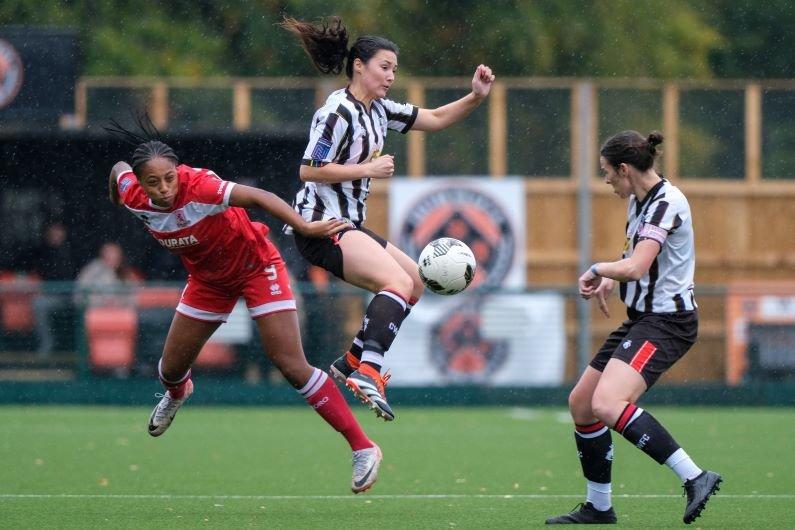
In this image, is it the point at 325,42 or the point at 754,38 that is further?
the point at 754,38

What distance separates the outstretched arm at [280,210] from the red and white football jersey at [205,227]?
0.26 feet

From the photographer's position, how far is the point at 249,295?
27.7 feet

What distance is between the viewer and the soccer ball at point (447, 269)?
26.3 ft

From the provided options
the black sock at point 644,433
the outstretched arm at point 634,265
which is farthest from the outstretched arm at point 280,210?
the black sock at point 644,433

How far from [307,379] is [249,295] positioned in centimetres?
57

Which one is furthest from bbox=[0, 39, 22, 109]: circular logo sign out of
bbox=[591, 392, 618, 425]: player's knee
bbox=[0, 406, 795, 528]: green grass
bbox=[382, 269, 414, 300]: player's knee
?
bbox=[591, 392, 618, 425]: player's knee

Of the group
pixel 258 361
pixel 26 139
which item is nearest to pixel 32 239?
pixel 26 139

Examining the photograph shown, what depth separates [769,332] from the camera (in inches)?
652

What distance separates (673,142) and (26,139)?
796 centimetres

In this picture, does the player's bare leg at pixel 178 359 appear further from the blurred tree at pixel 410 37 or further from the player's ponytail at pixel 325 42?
the blurred tree at pixel 410 37

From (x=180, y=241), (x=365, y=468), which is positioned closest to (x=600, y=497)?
(x=365, y=468)

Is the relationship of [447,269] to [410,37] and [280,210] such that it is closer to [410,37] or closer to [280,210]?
[280,210]

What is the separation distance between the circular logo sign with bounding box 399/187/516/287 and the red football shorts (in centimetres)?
987

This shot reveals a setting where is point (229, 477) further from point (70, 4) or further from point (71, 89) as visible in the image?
point (70, 4)
